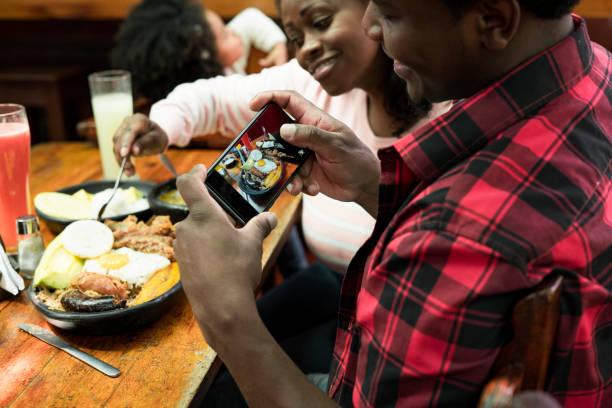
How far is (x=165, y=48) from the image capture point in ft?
7.04

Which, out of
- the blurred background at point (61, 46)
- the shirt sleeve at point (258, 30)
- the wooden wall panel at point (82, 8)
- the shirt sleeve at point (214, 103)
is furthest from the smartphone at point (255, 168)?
the wooden wall panel at point (82, 8)

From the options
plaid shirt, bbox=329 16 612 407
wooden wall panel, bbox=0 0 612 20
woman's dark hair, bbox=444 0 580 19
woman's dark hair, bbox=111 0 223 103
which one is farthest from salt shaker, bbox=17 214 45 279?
wooden wall panel, bbox=0 0 612 20

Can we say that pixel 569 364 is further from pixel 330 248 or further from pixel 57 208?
pixel 57 208

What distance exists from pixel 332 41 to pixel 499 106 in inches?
29.4

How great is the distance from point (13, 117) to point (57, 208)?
23cm

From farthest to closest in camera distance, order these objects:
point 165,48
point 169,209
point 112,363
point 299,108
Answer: point 165,48
point 169,209
point 299,108
point 112,363

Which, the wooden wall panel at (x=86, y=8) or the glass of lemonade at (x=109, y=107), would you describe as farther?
the wooden wall panel at (x=86, y=8)

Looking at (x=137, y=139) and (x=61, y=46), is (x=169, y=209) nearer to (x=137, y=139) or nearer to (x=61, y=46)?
(x=137, y=139)

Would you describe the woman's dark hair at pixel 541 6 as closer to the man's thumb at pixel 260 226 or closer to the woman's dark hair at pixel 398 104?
the man's thumb at pixel 260 226

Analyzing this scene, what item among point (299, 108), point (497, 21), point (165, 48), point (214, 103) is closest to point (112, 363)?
point (299, 108)

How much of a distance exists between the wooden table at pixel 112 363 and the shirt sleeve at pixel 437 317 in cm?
32

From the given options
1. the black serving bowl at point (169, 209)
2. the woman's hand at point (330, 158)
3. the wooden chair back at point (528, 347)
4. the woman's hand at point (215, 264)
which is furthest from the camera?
the black serving bowl at point (169, 209)

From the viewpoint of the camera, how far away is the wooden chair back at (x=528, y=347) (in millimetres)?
532

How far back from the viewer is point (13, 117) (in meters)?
1.11
